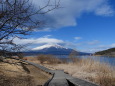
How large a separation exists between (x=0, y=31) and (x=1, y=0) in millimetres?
752

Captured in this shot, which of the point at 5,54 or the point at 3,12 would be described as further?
the point at 5,54

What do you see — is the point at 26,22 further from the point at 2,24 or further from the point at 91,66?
the point at 91,66

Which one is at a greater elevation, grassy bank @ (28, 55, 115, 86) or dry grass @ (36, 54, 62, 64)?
dry grass @ (36, 54, 62, 64)

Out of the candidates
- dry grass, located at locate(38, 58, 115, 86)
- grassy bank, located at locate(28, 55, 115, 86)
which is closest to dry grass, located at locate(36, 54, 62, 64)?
grassy bank, located at locate(28, 55, 115, 86)

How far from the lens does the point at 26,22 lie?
4.01m

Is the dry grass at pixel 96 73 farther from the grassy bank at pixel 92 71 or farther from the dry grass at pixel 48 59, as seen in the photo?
the dry grass at pixel 48 59

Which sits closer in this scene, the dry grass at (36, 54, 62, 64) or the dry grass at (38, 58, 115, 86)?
the dry grass at (38, 58, 115, 86)

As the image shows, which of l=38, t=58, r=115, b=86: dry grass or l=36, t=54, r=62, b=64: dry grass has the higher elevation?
l=36, t=54, r=62, b=64: dry grass

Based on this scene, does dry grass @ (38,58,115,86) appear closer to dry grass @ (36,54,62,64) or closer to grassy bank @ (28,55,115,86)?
grassy bank @ (28,55,115,86)

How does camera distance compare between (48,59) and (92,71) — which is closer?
(92,71)

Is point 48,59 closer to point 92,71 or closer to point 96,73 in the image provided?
point 92,71

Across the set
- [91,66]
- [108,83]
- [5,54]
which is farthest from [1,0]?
[91,66]

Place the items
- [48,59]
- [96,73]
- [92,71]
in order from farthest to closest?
[48,59], [92,71], [96,73]

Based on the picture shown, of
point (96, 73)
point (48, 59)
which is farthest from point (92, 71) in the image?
point (48, 59)
